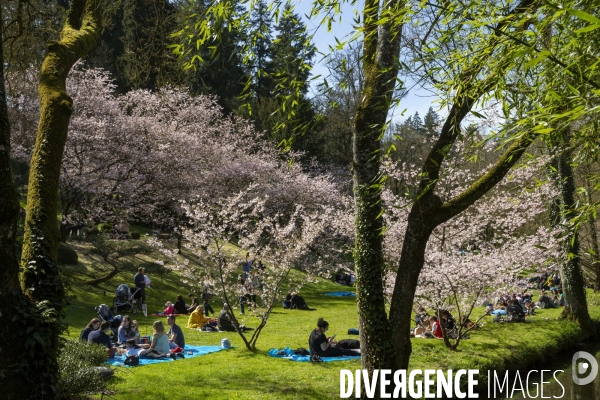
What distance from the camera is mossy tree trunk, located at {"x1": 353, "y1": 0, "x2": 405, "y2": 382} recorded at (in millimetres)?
6809

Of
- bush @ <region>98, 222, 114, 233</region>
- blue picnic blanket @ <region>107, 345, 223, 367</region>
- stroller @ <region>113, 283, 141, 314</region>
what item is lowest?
blue picnic blanket @ <region>107, 345, 223, 367</region>

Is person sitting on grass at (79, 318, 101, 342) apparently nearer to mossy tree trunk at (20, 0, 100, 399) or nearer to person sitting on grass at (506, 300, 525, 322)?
mossy tree trunk at (20, 0, 100, 399)

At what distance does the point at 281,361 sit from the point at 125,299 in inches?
302

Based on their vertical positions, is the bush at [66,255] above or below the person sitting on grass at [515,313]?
above

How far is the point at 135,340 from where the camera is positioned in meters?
11.9

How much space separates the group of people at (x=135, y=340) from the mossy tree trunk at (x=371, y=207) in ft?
18.8

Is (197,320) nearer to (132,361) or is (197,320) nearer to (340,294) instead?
(132,361)

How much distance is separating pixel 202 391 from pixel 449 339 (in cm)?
727

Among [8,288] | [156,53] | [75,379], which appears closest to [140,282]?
[156,53]

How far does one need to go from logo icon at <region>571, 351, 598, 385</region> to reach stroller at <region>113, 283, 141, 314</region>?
1271cm

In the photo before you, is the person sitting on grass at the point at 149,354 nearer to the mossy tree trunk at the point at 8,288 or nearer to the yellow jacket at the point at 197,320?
the yellow jacket at the point at 197,320

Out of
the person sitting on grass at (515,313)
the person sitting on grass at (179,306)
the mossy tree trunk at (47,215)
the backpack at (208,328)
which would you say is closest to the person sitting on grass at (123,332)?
the backpack at (208,328)

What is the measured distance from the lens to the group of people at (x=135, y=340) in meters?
10.7

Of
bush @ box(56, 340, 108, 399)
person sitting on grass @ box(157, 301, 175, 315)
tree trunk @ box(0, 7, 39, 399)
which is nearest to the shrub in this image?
person sitting on grass @ box(157, 301, 175, 315)
